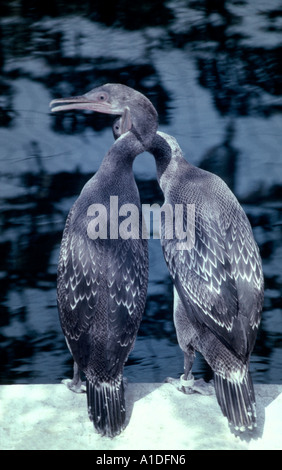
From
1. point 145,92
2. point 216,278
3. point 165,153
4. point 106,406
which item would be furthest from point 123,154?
point 106,406

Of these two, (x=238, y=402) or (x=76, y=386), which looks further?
(x=76, y=386)

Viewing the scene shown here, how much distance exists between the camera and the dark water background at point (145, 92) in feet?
5.54

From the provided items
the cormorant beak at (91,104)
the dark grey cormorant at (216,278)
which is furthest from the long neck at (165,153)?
the cormorant beak at (91,104)

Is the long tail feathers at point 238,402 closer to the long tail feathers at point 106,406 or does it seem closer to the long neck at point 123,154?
A: the long tail feathers at point 106,406

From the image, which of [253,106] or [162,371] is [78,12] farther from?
[162,371]

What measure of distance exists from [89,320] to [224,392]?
396 mm

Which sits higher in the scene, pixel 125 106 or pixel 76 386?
pixel 125 106

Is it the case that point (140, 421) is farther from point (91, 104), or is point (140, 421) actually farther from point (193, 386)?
point (91, 104)

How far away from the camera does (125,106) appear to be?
1.57 meters

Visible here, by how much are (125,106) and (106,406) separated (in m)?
0.80

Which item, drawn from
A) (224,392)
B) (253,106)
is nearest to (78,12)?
(253,106)

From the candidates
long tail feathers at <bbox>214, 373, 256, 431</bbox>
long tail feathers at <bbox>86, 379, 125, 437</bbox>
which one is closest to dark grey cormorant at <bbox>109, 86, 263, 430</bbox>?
long tail feathers at <bbox>214, 373, 256, 431</bbox>

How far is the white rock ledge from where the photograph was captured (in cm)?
145

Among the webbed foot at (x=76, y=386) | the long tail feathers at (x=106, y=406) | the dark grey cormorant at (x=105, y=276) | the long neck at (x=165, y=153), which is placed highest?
the long neck at (x=165, y=153)
